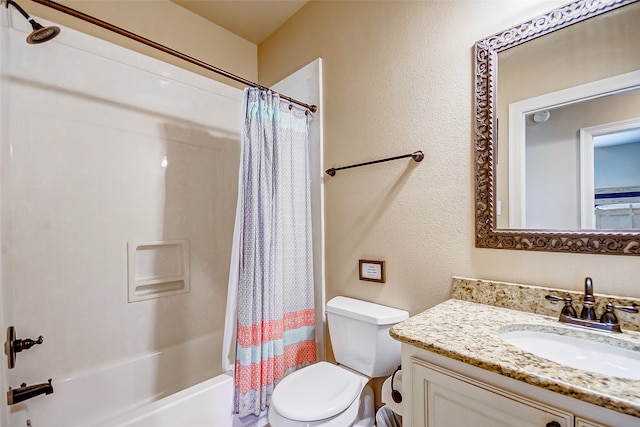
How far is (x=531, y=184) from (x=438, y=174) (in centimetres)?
35

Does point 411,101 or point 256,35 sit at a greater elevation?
point 256,35

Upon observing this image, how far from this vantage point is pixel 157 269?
6.09ft

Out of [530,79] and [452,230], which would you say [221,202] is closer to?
[452,230]

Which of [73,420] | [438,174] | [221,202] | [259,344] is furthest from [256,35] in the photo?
[73,420]

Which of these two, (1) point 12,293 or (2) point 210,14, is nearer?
(1) point 12,293

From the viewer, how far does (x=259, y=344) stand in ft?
4.68

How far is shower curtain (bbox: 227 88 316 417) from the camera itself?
1408 millimetres

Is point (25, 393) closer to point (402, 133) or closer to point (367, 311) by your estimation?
point (367, 311)

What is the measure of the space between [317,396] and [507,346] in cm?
81

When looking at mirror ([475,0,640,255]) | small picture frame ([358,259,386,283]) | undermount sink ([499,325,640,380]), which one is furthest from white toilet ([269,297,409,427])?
mirror ([475,0,640,255])

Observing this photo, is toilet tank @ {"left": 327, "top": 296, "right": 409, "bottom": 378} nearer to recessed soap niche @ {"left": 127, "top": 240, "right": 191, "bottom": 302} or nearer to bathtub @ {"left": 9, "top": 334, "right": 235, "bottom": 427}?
bathtub @ {"left": 9, "top": 334, "right": 235, "bottom": 427}

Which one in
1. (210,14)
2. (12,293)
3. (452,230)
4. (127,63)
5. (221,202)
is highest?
(210,14)

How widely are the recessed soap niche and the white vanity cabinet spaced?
1.67 metres

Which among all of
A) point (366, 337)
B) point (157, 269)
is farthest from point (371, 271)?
point (157, 269)
